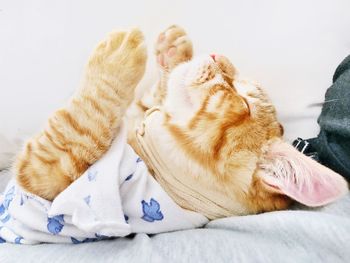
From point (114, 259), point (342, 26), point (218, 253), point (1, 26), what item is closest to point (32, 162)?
point (114, 259)

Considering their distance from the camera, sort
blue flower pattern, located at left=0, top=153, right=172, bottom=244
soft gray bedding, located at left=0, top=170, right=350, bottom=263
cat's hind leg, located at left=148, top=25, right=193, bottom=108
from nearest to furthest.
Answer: soft gray bedding, located at left=0, top=170, right=350, bottom=263, blue flower pattern, located at left=0, top=153, right=172, bottom=244, cat's hind leg, located at left=148, top=25, right=193, bottom=108

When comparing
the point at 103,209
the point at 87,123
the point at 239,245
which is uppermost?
the point at 87,123

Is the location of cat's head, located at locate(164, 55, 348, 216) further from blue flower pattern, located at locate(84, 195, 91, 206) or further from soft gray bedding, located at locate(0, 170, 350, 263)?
blue flower pattern, located at locate(84, 195, 91, 206)

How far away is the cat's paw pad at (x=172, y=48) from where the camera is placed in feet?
3.52

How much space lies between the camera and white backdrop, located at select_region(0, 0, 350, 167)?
Result: 3.62 ft

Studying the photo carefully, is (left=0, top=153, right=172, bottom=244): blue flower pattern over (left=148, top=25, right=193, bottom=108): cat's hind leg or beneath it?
beneath

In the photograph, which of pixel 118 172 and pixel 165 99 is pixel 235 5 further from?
pixel 118 172

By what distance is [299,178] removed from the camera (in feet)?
2.50

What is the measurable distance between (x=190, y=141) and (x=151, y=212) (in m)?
0.19

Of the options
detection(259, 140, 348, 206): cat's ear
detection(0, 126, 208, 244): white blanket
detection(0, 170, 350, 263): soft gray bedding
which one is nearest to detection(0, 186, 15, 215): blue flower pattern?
detection(0, 126, 208, 244): white blanket

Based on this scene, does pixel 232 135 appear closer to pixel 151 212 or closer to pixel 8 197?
pixel 151 212

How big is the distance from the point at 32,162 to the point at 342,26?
2.86 ft

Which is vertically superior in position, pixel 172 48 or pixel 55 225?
pixel 172 48

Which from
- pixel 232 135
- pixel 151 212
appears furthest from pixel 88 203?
pixel 232 135
